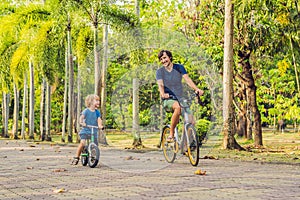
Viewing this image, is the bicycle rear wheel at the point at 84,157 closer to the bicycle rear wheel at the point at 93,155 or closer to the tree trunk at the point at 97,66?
the bicycle rear wheel at the point at 93,155

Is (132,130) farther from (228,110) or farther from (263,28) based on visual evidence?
(263,28)

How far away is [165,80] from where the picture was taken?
950 centimetres

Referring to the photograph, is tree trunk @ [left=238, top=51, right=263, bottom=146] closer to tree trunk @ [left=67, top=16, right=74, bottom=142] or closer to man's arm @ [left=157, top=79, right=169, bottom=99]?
tree trunk @ [left=67, top=16, right=74, bottom=142]

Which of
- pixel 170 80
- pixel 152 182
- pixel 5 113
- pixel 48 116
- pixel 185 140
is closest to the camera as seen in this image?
Answer: pixel 152 182

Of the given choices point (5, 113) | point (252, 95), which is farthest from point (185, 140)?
point (5, 113)

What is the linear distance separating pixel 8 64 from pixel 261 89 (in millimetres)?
17669

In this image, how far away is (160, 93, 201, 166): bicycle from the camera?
32.1 ft

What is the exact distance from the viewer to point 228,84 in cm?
1614

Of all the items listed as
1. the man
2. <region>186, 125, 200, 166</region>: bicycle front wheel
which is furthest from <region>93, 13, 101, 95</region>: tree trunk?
the man

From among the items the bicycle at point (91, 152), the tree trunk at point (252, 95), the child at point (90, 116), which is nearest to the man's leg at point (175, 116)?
the child at point (90, 116)

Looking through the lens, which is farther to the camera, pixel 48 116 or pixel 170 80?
pixel 48 116

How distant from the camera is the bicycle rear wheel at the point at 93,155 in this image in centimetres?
1072

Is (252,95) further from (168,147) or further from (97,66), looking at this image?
(168,147)

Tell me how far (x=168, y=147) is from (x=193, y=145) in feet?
2.71
